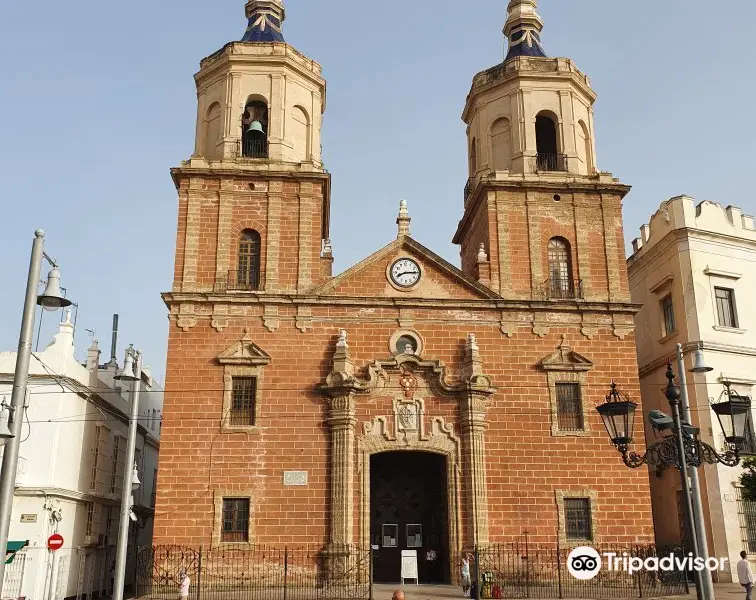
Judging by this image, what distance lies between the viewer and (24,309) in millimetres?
11367

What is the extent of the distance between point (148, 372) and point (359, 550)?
1964 centimetres

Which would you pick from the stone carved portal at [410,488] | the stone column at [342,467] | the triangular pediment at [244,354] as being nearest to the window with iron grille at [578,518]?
the stone carved portal at [410,488]

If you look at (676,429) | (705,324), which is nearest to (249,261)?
(705,324)

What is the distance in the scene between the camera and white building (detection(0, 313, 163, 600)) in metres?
23.0

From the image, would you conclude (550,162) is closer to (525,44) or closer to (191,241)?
(525,44)

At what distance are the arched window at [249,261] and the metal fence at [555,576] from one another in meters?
10.4

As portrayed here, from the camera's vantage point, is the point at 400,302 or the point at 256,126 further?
the point at 256,126

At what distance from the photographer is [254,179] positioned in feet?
83.0

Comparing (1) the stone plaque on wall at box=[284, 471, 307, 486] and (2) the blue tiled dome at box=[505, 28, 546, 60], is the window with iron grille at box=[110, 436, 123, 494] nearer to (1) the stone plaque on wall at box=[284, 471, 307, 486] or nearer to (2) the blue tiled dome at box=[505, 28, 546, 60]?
(1) the stone plaque on wall at box=[284, 471, 307, 486]

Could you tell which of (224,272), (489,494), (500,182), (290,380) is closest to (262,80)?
(224,272)

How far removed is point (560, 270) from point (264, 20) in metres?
13.9

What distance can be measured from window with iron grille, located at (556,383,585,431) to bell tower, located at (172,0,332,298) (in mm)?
8148

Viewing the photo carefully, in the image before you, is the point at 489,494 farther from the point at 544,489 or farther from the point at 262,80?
the point at 262,80

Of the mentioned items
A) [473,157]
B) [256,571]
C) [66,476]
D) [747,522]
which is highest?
[473,157]
